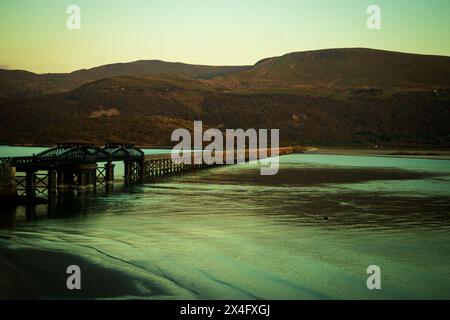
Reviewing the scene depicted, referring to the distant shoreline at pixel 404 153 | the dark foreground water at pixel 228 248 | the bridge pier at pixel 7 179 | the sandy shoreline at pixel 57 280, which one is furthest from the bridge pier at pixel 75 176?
the distant shoreline at pixel 404 153

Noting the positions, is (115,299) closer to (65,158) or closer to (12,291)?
(12,291)

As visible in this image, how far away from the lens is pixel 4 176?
30.4 metres

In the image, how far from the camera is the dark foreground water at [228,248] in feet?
52.9

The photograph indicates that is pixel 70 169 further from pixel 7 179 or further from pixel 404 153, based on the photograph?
pixel 404 153

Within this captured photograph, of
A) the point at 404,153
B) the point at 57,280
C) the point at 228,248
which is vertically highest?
the point at 57,280

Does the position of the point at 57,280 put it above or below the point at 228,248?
above

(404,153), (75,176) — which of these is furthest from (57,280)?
(404,153)

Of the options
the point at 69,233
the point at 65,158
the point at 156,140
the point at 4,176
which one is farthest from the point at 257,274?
the point at 156,140

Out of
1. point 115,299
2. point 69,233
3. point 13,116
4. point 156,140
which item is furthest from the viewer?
point 13,116

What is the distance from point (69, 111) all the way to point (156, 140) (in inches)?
1576

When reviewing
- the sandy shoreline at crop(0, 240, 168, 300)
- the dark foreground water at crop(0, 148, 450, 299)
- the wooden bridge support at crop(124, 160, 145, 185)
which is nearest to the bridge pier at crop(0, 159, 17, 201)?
the dark foreground water at crop(0, 148, 450, 299)

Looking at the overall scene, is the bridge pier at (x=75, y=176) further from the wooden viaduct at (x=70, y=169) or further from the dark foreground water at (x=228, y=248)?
the dark foreground water at (x=228, y=248)

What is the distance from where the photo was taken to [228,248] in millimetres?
21906

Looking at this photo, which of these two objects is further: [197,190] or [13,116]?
[13,116]
